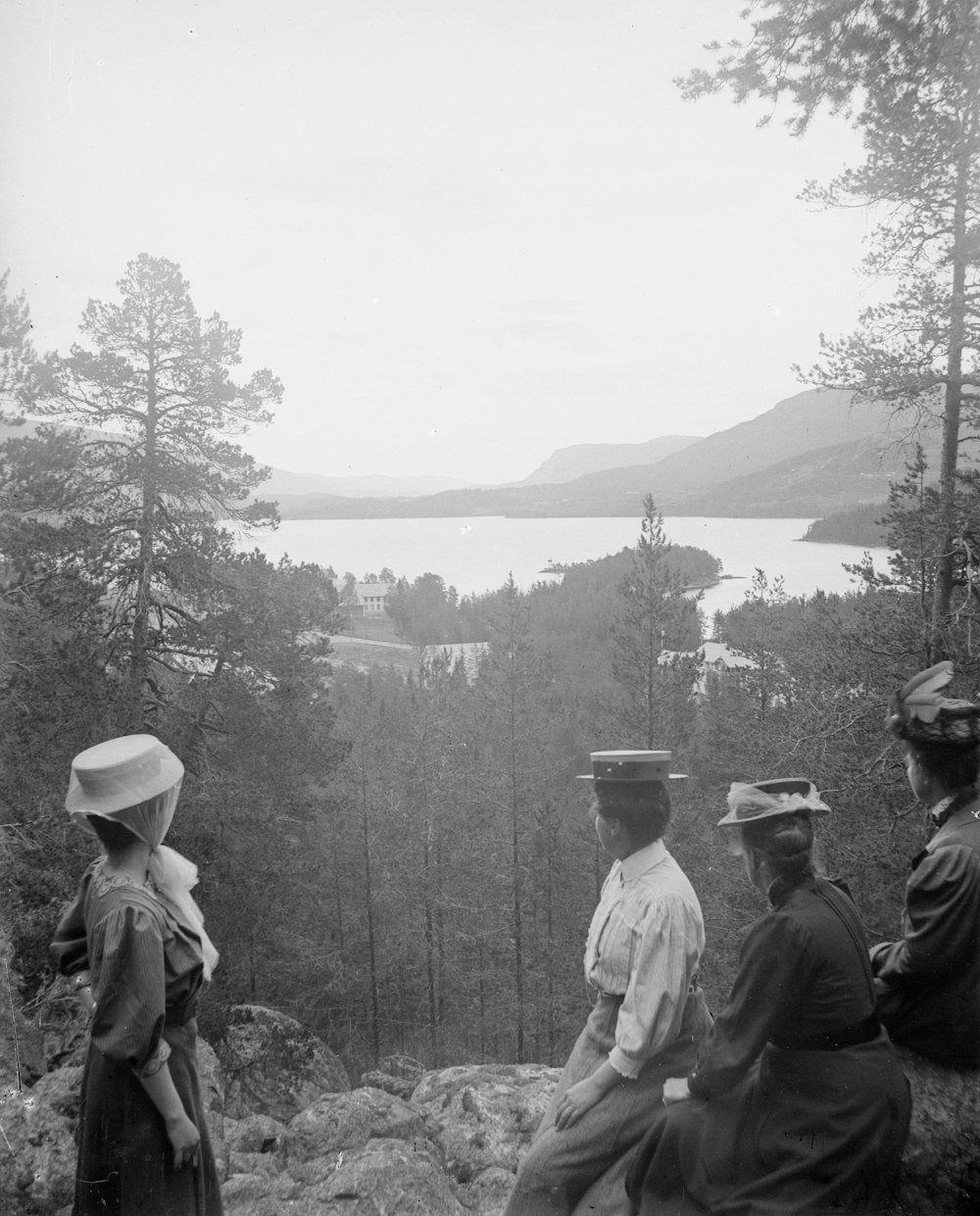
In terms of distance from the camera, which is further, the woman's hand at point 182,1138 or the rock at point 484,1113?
the rock at point 484,1113

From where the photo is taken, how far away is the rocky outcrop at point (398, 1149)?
2.10m

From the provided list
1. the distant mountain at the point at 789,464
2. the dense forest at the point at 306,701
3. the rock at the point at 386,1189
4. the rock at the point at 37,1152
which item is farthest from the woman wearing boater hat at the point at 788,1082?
the distant mountain at the point at 789,464

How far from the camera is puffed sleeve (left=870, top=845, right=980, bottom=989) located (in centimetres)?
204

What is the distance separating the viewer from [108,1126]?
1952 mm

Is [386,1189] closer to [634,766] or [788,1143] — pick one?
[788,1143]

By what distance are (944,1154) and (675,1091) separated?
0.76 m

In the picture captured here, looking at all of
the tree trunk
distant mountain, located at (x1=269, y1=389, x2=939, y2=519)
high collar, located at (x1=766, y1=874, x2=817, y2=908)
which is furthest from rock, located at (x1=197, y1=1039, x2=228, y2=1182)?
distant mountain, located at (x1=269, y1=389, x2=939, y2=519)

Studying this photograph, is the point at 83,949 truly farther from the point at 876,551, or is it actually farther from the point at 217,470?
the point at 876,551

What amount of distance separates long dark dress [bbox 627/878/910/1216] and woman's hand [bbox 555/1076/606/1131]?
21cm

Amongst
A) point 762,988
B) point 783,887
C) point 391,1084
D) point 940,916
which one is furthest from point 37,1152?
point 940,916

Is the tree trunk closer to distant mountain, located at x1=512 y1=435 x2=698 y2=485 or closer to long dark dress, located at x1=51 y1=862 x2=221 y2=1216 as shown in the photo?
distant mountain, located at x1=512 y1=435 x2=698 y2=485

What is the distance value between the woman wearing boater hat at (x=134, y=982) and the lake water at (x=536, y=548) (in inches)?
205

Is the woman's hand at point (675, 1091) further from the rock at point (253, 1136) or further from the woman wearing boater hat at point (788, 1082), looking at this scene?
the rock at point (253, 1136)

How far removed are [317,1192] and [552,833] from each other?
12.5 meters
